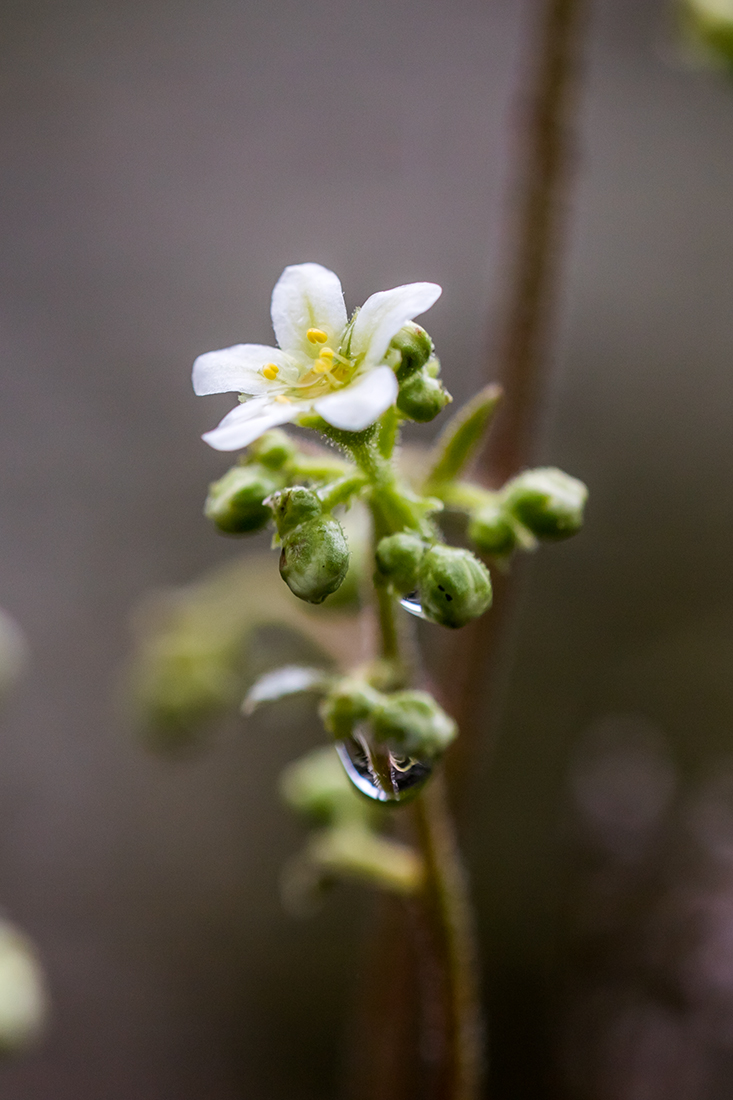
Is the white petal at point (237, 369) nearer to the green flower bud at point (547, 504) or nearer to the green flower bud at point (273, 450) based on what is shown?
the green flower bud at point (273, 450)

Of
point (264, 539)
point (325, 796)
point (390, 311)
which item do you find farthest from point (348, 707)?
point (264, 539)

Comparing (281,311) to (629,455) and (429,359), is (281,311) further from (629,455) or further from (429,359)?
(629,455)

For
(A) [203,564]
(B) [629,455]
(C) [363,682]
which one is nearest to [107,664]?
(A) [203,564]

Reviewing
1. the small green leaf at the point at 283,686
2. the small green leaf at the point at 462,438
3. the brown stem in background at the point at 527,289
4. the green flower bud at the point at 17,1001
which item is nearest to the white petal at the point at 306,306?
the small green leaf at the point at 462,438

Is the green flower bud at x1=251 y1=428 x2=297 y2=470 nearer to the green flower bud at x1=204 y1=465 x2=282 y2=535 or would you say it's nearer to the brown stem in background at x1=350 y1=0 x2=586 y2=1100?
the green flower bud at x1=204 y1=465 x2=282 y2=535

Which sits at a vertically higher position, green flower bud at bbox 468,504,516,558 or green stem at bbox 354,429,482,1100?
green flower bud at bbox 468,504,516,558

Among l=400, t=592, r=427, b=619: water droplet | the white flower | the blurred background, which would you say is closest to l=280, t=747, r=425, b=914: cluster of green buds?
l=400, t=592, r=427, b=619: water droplet
